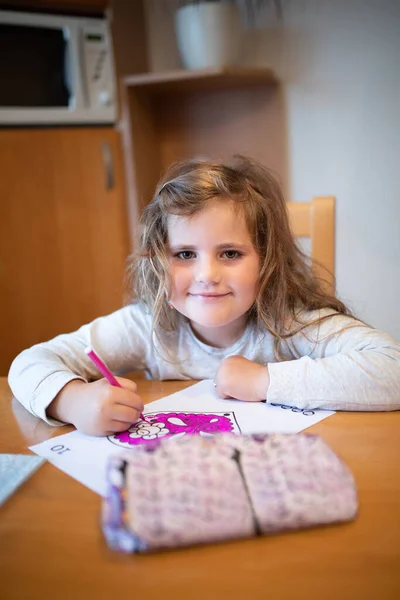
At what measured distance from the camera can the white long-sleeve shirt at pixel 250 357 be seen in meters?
0.66

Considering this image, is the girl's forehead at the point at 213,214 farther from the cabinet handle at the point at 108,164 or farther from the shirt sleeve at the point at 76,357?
the cabinet handle at the point at 108,164

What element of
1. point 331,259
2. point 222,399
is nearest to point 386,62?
point 331,259

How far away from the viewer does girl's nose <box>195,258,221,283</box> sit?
0.74 meters

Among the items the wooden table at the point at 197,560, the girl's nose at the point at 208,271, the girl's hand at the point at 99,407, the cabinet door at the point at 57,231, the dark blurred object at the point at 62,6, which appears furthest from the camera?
the cabinet door at the point at 57,231

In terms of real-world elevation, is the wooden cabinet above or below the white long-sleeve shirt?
above

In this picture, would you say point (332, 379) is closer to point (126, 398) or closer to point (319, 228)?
point (126, 398)

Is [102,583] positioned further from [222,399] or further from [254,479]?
[222,399]

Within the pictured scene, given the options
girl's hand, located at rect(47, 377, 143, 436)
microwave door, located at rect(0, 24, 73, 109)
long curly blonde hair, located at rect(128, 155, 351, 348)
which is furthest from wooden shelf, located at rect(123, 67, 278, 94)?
girl's hand, located at rect(47, 377, 143, 436)

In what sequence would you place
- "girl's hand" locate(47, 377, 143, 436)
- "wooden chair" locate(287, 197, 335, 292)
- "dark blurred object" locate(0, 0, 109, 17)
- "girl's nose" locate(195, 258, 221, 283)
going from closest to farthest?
"girl's hand" locate(47, 377, 143, 436), "girl's nose" locate(195, 258, 221, 283), "wooden chair" locate(287, 197, 335, 292), "dark blurred object" locate(0, 0, 109, 17)

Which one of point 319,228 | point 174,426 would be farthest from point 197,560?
point 319,228

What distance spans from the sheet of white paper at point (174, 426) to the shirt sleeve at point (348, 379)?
0.02m

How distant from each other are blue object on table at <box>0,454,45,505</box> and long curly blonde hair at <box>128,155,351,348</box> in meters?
0.34

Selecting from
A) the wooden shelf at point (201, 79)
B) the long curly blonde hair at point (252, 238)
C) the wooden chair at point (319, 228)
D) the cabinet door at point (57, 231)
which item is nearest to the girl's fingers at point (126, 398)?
the long curly blonde hair at point (252, 238)

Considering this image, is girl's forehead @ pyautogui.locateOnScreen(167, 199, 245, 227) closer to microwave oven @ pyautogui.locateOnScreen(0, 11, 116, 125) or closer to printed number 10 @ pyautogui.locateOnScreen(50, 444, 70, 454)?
printed number 10 @ pyautogui.locateOnScreen(50, 444, 70, 454)
